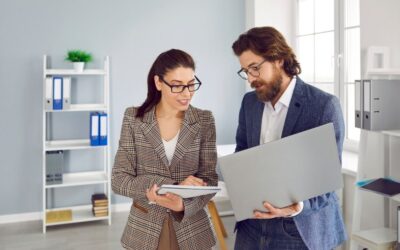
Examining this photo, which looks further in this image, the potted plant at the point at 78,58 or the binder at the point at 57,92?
the potted plant at the point at 78,58

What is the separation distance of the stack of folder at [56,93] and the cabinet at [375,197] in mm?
2576

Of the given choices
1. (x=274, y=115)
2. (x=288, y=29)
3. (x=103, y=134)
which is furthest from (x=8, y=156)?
(x=274, y=115)

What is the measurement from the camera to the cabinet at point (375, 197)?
8.48 feet

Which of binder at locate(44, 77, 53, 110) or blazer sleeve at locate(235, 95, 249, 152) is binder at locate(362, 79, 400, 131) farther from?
binder at locate(44, 77, 53, 110)

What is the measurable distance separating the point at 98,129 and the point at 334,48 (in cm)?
219

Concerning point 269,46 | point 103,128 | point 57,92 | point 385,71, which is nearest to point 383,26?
point 385,71

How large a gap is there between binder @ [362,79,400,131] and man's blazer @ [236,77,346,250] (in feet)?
3.34

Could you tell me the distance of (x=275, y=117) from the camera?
156cm

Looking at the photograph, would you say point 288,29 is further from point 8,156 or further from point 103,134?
point 8,156

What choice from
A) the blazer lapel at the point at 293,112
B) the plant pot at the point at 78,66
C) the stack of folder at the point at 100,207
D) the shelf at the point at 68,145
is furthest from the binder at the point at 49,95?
the blazer lapel at the point at 293,112

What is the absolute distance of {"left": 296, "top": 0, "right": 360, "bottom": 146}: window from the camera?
3.55 meters

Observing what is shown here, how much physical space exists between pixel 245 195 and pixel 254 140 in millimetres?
262

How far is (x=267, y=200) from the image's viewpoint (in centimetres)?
133

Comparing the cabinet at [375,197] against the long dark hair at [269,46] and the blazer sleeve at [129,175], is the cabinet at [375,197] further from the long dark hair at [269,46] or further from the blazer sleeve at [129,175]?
the blazer sleeve at [129,175]
